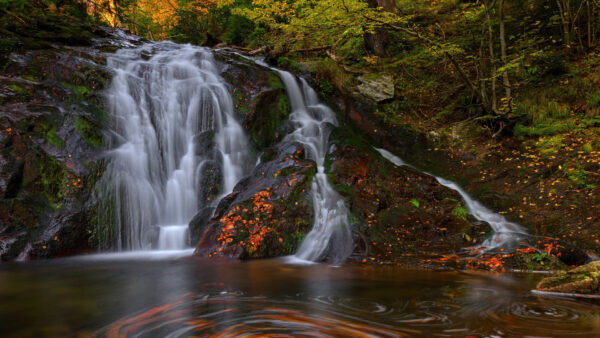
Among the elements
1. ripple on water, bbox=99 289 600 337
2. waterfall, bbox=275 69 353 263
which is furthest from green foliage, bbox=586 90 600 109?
ripple on water, bbox=99 289 600 337

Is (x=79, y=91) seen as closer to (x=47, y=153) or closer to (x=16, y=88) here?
(x=16, y=88)

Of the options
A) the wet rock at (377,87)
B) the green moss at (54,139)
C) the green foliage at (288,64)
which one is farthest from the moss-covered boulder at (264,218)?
the green foliage at (288,64)

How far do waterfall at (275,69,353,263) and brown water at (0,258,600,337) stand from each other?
0.81 m

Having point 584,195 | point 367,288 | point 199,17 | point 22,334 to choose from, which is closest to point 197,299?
point 22,334

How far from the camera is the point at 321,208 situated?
703 cm

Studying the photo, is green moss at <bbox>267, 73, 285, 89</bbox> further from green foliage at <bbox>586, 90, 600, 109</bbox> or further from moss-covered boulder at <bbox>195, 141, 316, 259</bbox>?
green foliage at <bbox>586, 90, 600, 109</bbox>

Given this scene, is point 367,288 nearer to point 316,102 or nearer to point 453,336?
point 453,336

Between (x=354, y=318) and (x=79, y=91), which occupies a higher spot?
(x=79, y=91)

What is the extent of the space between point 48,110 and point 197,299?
6.62 meters

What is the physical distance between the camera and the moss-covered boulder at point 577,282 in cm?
364

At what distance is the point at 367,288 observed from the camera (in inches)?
168

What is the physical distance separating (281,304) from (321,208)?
11.4ft

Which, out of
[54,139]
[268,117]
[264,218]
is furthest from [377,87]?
[54,139]

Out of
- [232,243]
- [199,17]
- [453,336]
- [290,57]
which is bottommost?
[453,336]
